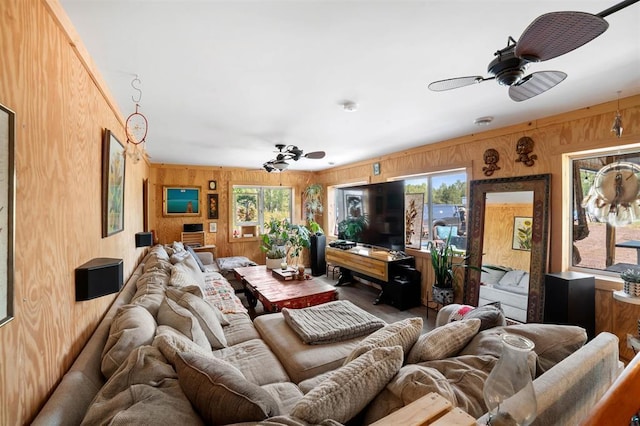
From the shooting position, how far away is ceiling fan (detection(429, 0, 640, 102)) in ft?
3.13

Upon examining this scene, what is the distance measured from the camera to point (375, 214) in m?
4.64

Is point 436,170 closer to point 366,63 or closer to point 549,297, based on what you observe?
point 549,297

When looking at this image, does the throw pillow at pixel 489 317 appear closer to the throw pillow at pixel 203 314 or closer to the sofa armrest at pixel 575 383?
the sofa armrest at pixel 575 383

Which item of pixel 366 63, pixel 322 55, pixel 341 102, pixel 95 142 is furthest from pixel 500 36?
pixel 95 142

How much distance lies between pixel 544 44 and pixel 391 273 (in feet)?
11.2

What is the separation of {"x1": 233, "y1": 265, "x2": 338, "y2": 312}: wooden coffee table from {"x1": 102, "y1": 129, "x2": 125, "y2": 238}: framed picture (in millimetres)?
1579

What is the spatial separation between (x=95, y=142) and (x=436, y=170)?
3874 millimetres

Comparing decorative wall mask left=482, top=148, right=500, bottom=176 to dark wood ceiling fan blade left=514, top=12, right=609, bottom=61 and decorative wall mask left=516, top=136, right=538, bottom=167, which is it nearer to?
decorative wall mask left=516, top=136, right=538, bottom=167

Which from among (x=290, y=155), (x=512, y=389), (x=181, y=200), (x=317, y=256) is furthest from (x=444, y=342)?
(x=181, y=200)

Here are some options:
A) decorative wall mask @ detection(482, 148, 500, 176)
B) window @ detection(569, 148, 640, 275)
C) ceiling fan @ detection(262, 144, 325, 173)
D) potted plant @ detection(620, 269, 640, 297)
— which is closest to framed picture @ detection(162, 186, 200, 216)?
ceiling fan @ detection(262, 144, 325, 173)

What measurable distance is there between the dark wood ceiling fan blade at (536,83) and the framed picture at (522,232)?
1941 millimetres

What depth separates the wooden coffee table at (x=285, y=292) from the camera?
2979mm

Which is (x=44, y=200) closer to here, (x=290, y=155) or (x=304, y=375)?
(x=304, y=375)

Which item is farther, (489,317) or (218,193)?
(218,193)
